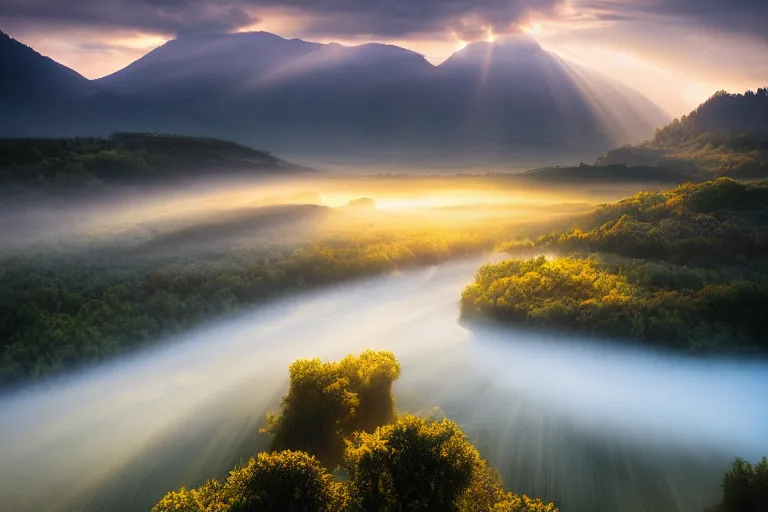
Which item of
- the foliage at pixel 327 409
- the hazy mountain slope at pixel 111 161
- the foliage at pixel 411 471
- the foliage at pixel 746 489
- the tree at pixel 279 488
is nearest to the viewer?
the tree at pixel 279 488

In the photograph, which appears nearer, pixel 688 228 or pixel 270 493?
pixel 270 493

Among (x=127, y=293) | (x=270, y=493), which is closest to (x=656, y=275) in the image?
(x=270, y=493)

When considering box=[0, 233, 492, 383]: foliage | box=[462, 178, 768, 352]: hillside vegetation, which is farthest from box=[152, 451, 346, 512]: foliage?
box=[0, 233, 492, 383]: foliage

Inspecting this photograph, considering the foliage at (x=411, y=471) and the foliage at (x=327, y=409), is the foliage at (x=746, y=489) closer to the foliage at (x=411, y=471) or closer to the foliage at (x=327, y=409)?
the foliage at (x=411, y=471)

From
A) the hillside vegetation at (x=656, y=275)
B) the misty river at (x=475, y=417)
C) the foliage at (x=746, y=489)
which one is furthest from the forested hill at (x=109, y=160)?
the foliage at (x=746, y=489)

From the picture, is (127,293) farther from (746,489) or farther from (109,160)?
(109,160)

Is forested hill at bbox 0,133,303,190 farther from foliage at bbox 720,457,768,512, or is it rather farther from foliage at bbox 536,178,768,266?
foliage at bbox 720,457,768,512
